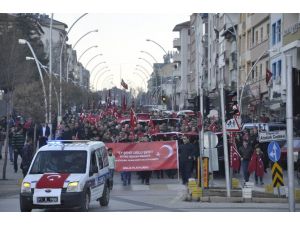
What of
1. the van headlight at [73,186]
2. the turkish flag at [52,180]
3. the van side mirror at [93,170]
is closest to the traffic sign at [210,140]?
the van side mirror at [93,170]

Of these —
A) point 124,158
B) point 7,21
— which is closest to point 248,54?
point 7,21

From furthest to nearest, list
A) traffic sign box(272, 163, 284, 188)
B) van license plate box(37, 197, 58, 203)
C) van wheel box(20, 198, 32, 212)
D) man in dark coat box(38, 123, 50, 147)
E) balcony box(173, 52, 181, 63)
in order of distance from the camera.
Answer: balcony box(173, 52, 181, 63)
man in dark coat box(38, 123, 50, 147)
traffic sign box(272, 163, 284, 188)
van wheel box(20, 198, 32, 212)
van license plate box(37, 197, 58, 203)

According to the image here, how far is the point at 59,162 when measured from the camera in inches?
775

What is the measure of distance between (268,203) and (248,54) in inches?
1702

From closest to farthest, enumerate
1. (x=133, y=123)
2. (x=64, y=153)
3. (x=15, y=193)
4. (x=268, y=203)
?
(x=64, y=153), (x=268, y=203), (x=15, y=193), (x=133, y=123)

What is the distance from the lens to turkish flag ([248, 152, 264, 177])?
2758cm

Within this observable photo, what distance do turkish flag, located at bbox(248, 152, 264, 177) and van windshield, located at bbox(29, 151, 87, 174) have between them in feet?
30.6

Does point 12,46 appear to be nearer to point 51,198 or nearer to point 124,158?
point 124,158

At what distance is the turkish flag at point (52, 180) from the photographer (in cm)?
1861

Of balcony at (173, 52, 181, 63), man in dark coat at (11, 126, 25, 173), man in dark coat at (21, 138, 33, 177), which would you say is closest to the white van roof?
man in dark coat at (21, 138, 33, 177)

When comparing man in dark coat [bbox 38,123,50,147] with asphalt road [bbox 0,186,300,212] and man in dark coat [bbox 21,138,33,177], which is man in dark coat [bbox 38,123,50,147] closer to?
man in dark coat [bbox 21,138,33,177]

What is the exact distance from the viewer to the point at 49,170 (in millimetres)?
19453

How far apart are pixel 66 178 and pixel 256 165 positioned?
10.7 meters

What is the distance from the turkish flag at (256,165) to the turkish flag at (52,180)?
10173mm
